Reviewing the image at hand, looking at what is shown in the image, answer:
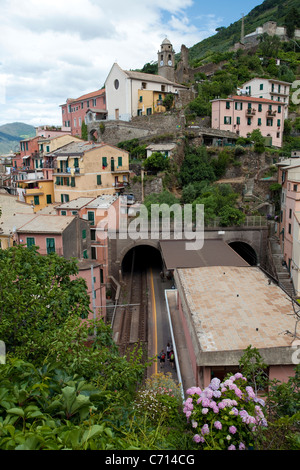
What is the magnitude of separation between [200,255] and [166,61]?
51.6 metres

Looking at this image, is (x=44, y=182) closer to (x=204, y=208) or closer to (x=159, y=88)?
(x=204, y=208)

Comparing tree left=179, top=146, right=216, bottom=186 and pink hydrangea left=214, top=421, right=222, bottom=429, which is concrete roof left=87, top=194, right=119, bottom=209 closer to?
tree left=179, top=146, right=216, bottom=186

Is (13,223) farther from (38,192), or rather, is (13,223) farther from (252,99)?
(252,99)

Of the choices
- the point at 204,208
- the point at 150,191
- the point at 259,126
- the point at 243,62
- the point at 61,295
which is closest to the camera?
the point at 61,295

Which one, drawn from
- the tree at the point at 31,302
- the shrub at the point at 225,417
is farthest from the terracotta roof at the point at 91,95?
the shrub at the point at 225,417

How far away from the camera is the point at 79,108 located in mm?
65562

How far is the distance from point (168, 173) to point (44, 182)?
14.6 m

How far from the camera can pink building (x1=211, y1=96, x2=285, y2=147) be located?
163 feet

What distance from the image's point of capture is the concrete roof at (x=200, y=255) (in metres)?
26.2

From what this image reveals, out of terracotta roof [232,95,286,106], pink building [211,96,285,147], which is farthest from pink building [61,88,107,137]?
terracotta roof [232,95,286,106]

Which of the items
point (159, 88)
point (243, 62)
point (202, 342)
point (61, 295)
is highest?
point (243, 62)

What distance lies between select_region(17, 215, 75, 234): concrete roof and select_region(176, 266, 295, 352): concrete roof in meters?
10.3

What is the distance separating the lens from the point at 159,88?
185 ft
